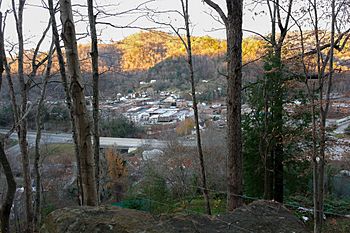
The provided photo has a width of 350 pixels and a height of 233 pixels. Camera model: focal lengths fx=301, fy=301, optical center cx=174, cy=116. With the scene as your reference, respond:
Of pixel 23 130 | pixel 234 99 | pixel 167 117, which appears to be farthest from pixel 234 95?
pixel 167 117

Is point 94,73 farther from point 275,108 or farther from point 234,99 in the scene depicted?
point 275,108

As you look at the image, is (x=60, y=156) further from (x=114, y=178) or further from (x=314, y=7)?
(x=314, y=7)

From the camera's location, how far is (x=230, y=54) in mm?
3654

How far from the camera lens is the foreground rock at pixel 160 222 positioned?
181cm

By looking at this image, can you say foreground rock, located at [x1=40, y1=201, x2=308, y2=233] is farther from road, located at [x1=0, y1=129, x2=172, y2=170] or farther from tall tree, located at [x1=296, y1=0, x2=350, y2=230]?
road, located at [x1=0, y1=129, x2=172, y2=170]

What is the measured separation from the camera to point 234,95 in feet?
12.2

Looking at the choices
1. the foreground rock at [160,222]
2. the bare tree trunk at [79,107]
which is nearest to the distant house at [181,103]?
the bare tree trunk at [79,107]

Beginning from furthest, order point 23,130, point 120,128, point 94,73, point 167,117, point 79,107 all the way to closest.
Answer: point 167,117, point 120,128, point 23,130, point 94,73, point 79,107

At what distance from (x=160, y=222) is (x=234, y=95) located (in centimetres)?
220

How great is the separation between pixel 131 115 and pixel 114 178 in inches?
329

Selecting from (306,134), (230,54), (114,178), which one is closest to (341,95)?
(306,134)

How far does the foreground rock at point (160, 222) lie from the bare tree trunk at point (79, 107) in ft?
1.55

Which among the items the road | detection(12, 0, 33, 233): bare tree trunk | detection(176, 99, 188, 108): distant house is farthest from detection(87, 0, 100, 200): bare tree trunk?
detection(176, 99, 188, 108): distant house

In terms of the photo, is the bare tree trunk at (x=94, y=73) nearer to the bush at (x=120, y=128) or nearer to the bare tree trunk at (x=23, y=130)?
the bare tree trunk at (x=23, y=130)
